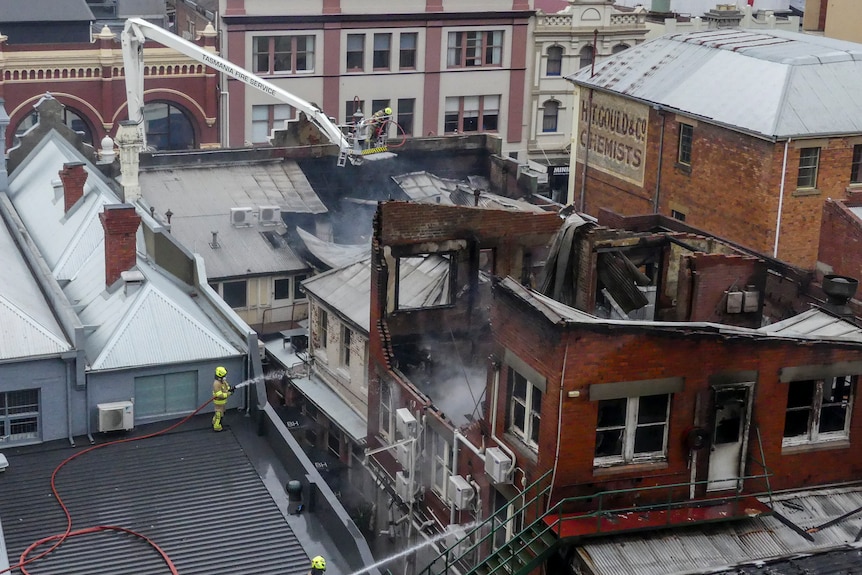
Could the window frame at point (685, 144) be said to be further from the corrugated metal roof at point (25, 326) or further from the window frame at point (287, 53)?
the window frame at point (287, 53)

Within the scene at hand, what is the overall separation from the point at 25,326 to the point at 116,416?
3.11 metres

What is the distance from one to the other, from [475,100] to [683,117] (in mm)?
26927

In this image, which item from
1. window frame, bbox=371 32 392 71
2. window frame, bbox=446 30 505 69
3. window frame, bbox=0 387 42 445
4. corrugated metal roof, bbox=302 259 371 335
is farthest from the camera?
window frame, bbox=446 30 505 69

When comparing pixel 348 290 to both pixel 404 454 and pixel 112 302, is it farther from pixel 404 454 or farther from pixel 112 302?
pixel 404 454

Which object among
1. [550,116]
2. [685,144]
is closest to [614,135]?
[685,144]

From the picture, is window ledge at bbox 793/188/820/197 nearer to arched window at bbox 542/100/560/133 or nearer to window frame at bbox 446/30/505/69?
window frame at bbox 446/30/505/69

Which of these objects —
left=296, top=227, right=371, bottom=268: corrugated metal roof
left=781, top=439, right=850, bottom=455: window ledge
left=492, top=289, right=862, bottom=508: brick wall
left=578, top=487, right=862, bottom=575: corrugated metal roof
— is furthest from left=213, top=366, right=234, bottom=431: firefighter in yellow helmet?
left=781, top=439, right=850, bottom=455: window ledge

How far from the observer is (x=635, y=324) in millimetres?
25438

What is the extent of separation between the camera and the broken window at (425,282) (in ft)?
119

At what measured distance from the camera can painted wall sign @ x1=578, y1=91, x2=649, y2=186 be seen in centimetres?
5094

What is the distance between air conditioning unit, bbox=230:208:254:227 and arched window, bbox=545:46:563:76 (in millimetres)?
30057

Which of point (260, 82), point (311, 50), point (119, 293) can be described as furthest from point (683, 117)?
point (311, 50)

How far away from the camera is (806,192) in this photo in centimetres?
4494

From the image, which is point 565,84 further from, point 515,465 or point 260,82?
point 515,465
